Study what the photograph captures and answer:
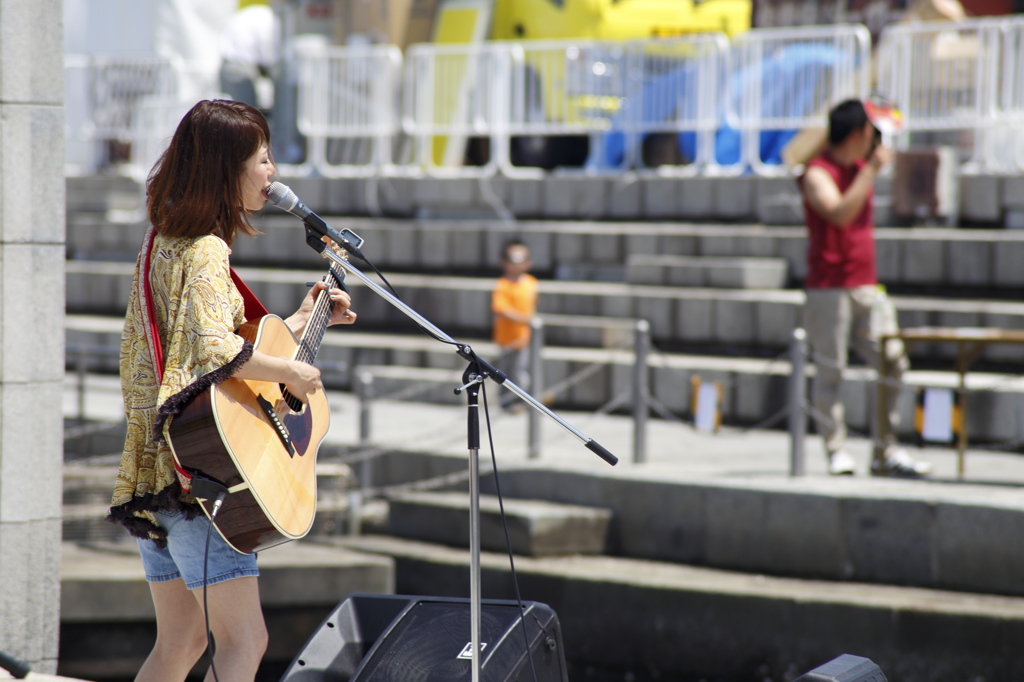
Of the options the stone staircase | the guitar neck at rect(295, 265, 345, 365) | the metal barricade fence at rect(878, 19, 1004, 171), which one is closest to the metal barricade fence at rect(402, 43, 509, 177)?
the stone staircase

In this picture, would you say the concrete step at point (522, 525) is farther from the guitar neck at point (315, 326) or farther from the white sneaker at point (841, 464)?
the guitar neck at point (315, 326)

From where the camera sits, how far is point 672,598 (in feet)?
20.5

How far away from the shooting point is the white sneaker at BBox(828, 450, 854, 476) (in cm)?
676

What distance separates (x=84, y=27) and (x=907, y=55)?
423 inches

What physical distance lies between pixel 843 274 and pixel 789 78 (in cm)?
422

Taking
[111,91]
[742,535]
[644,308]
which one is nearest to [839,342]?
[742,535]

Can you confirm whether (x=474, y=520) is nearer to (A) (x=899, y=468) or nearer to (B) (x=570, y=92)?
(A) (x=899, y=468)

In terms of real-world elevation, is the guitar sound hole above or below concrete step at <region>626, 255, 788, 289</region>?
below

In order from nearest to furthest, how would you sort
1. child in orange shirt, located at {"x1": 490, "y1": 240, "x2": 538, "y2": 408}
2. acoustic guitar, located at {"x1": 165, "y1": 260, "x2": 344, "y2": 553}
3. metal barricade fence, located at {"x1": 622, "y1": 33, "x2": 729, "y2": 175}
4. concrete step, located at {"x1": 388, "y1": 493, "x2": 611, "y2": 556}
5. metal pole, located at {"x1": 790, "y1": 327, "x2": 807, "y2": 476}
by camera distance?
1. acoustic guitar, located at {"x1": 165, "y1": 260, "x2": 344, "y2": 553}
2. metal pole, located at {"x1": 790, "y1": 327, "x2": 807, "y2": 476}
3. concrete step, located at {"x1": 388, "y1": 493, "x2": 611, "y2": 556}
4. child in orange shirt, located at {"x1": 490, "y1": 240, "x2": 538, "y2": 408}
5. metal barricade fence, located at {"x1": 622, "y1": 33, "x2": 729, "y2": 175}

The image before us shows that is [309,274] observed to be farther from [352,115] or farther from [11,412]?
[11,412]

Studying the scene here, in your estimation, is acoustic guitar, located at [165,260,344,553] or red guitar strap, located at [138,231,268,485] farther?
red guitar strap, located at [138,231,268,485]

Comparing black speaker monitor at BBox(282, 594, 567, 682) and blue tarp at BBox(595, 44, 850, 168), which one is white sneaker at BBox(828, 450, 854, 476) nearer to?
black speaker monitor at BBox(282, 594, 567, 682)

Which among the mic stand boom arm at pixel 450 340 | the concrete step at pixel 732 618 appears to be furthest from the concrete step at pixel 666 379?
the mic stand boom arm at pixel 450 340

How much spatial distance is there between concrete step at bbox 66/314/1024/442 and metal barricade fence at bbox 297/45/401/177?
2.09 metres
